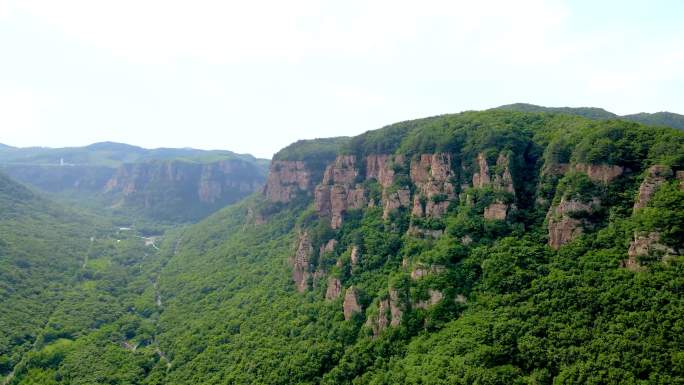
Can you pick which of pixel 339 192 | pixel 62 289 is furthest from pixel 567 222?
pixel 62 289

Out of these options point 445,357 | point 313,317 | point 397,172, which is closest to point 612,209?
point 445,357

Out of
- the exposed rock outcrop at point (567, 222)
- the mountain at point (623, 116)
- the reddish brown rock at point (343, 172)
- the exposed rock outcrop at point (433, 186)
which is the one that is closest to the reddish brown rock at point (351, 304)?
the exposed rock outcrop at point (433, 186)

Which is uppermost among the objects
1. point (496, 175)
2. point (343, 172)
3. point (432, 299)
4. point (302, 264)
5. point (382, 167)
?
point (382, 167)

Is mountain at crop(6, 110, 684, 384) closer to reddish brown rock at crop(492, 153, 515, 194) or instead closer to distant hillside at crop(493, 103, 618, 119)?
reddish brown rock at crop(492, 153, 515, 194)

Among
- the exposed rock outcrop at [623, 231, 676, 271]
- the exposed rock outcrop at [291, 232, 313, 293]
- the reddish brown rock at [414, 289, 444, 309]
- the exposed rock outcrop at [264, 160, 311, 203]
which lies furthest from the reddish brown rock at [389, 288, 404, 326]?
the exposed rock outcrop at [264, 160, 311, 203]

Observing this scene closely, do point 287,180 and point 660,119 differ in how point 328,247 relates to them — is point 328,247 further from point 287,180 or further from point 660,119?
point 660,119

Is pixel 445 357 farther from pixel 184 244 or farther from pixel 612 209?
pixel 184 244

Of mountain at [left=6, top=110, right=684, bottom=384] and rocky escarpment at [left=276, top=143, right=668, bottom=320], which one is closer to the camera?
mountain at [left=6, top=110, right=684, bottom=384]
